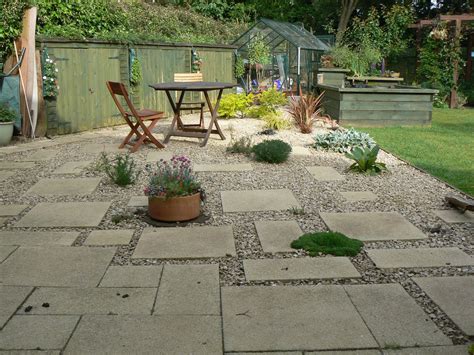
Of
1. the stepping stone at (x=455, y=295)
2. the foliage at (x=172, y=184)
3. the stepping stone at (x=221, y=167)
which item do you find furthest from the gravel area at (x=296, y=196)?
the foliage at (x=172, y=184)

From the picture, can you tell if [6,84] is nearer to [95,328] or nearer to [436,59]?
[95,328]

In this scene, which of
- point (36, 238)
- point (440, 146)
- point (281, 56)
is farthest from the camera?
point (281, 56)

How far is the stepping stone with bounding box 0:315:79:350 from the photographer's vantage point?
97.9 inches

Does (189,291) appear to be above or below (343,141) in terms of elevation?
below

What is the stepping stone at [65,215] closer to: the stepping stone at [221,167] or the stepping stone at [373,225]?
the stepping stone at [221,167]

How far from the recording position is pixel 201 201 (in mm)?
4777

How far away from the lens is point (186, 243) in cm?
390

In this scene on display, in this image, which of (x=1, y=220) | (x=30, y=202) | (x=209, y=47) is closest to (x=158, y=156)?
(x=30, y=202)

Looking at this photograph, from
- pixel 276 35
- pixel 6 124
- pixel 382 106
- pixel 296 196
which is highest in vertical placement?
pixel 276 35

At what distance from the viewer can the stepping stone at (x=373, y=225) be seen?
4090 mm

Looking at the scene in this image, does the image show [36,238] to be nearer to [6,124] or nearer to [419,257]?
[419,257]

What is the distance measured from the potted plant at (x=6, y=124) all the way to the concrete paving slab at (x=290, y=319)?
6.25 metres

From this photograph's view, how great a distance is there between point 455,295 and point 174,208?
2.20 metres

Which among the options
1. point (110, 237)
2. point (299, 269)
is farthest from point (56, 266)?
point (299, 269)
